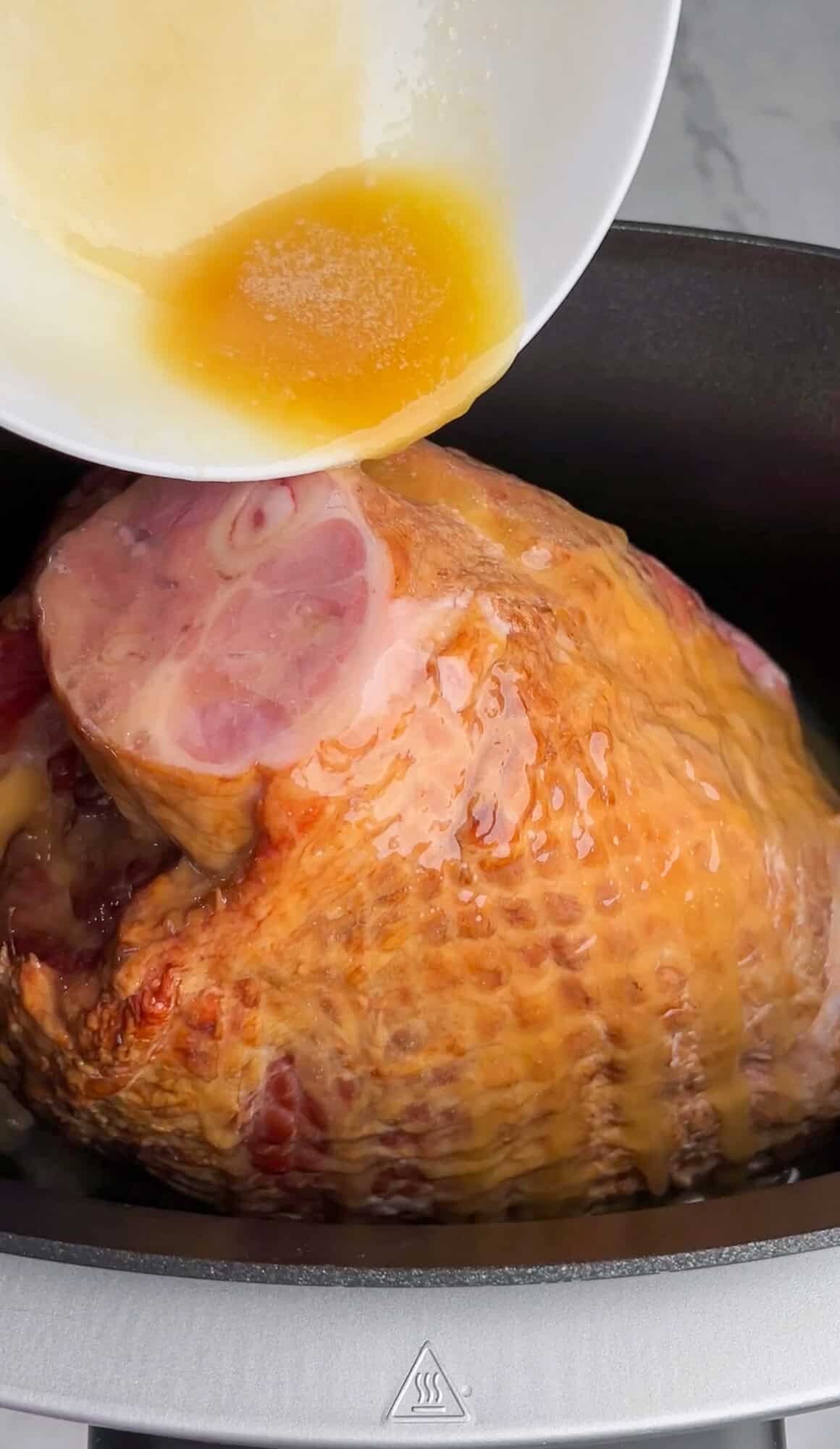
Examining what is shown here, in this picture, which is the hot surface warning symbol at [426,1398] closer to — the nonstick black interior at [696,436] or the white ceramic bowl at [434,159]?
the nonstick black interior at [696,436]

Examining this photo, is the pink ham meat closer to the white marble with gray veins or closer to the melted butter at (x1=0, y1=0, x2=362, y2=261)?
the melted butter at (x1=0, y1=0, x2=362, y2=261)

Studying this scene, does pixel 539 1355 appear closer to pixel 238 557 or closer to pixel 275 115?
pixel 238 557

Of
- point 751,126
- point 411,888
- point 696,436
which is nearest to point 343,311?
point 411,888

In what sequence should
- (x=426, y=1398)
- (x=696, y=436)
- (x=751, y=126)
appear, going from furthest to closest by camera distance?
(x=751, y=126)
(x=696, y=436)
(x=426, y=1398)

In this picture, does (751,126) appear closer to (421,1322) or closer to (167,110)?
(167,110)

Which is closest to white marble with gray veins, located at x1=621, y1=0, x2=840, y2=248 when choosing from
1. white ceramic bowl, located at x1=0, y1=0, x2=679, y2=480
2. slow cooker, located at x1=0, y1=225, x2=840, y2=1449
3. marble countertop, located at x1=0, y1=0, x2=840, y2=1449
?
marble countertop, located at x1=0, y1=0, x2=840, y2=1449

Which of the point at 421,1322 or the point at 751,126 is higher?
the point at 751,126
